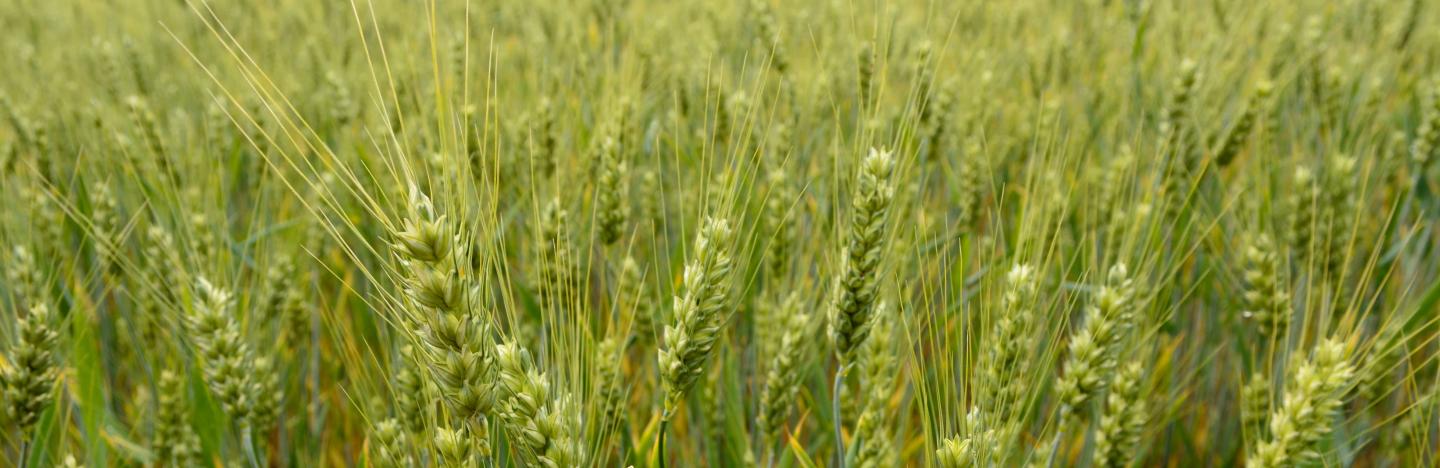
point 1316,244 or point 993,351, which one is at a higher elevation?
point 993,351

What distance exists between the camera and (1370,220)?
1955 mm

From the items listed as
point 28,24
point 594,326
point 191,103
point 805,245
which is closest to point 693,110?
point 805,245

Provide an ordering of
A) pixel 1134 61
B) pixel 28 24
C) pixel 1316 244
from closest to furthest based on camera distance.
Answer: pixel 1316 244, pixel 1134 61, pixel 28 24

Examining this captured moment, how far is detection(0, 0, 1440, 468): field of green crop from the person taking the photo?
894 millimetres

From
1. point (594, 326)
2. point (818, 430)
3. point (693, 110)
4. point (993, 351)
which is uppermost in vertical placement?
point (993, 351)

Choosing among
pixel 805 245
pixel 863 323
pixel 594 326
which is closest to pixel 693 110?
pixel 805 245

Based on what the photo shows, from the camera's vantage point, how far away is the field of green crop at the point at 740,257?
2.93 feet

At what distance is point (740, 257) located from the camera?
106 centimetres

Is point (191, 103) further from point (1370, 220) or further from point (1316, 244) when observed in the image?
point (1370, 220)

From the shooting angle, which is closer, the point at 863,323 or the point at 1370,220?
the point at 863,323

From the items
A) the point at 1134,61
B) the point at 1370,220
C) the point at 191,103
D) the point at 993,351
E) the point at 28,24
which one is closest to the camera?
the point at 993,351

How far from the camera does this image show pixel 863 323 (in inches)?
38.2

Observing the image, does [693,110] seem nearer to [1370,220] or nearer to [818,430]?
[818,430]

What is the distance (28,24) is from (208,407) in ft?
11.7
